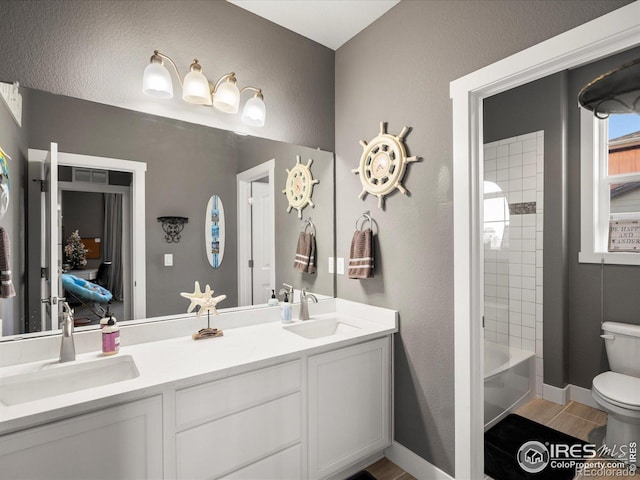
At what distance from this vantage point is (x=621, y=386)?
2.12 m

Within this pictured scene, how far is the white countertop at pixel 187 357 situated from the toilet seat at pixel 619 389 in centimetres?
134

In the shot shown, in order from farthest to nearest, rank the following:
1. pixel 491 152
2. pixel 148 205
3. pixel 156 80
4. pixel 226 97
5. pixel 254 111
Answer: pixel 491 152, pixel 254 111, pixel 226 97, pixel 148 205, pixel 156 80

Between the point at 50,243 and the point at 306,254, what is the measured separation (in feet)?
4.55

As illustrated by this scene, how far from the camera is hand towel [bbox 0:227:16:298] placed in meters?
1.32

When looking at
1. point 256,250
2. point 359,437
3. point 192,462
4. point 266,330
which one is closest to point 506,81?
point 256,250

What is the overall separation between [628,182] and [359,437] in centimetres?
259

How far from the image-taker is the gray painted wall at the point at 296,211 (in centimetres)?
212

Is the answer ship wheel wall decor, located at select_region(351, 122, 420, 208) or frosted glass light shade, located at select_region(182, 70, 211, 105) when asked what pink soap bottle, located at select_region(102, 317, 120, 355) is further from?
ship wheel wall decor, located at select_region(351, 122, 420, 208)

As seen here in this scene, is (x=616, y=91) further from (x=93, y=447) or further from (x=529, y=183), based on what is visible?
(x=93, y=447)

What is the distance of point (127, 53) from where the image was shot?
65.8 inches

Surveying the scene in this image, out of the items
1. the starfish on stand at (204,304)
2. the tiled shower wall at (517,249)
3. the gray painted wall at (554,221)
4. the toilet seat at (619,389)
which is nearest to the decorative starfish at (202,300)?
the starfish on stand at (204,304)

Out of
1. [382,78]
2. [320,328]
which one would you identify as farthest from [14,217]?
[382,78]

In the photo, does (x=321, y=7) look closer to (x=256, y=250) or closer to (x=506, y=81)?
(x=506, y=81)

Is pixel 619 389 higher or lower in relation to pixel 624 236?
lower
